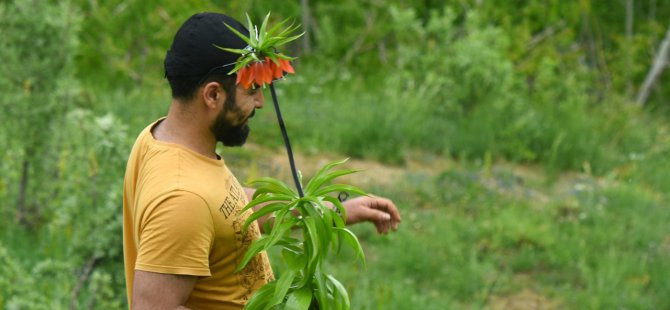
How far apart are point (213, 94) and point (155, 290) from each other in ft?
1.72

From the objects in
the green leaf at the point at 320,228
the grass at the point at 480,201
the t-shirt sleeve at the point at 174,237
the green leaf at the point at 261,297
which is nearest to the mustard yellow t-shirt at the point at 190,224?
the t-shirt sleeve at the point at 174,237

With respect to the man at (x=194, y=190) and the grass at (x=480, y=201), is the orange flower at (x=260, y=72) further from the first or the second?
the grass at (x=480, y=201)

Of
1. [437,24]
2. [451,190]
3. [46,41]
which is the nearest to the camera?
[46,41]

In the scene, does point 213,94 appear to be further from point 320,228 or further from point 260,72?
point 320,228

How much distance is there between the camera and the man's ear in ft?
8.05

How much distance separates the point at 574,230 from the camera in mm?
7070

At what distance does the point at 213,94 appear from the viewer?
8.12ft

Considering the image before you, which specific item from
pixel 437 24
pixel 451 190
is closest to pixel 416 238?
pixel 451 190

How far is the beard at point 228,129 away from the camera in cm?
250

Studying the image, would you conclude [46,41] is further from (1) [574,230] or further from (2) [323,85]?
(2) [323,85]

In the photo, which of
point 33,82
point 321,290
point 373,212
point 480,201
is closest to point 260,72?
point 321,290

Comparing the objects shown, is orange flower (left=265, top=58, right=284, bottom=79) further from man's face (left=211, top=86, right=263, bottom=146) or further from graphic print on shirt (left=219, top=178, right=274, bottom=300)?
graphic print on shirt (left=219, top=178, right=274, bottom=300)

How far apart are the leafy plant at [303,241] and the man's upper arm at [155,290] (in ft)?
0.60

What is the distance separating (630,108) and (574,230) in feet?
10.7
